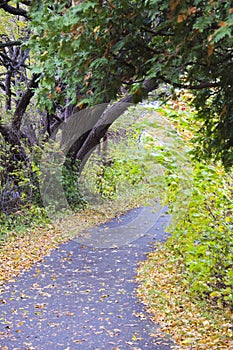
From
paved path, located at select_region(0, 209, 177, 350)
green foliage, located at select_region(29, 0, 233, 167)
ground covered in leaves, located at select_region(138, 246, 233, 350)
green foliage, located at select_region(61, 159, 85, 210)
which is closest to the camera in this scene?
green foliage, located at select_region(29, 0, 233, 167)

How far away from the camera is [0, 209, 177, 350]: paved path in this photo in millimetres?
5613

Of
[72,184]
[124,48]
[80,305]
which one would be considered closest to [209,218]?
[80,305]

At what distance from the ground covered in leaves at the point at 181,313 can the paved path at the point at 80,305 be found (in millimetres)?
185

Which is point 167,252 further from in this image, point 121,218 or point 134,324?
point 121,218

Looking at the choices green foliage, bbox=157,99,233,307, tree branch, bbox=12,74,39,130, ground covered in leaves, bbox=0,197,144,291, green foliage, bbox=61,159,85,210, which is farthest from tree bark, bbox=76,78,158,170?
green foliage, bbox=157,99,233,307

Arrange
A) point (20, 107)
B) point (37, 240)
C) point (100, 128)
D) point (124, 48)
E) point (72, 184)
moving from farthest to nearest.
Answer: point (72, 184)
point (100, 128)
point (20, 107)
point (37, 240)
point (124, 48)

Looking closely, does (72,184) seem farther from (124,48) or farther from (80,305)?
(124,48)

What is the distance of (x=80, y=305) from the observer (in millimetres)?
7062

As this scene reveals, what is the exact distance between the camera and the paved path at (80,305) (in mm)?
5613

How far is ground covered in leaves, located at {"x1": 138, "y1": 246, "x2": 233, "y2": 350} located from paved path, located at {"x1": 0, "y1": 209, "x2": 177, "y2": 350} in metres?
0.19

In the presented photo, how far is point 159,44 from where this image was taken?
379 centimetres

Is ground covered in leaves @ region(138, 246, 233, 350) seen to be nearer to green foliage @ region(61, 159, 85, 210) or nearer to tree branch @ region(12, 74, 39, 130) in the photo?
tree branch @ region(12, 74, 39, 130)

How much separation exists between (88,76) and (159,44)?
755mm

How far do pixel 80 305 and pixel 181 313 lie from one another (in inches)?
63.7
